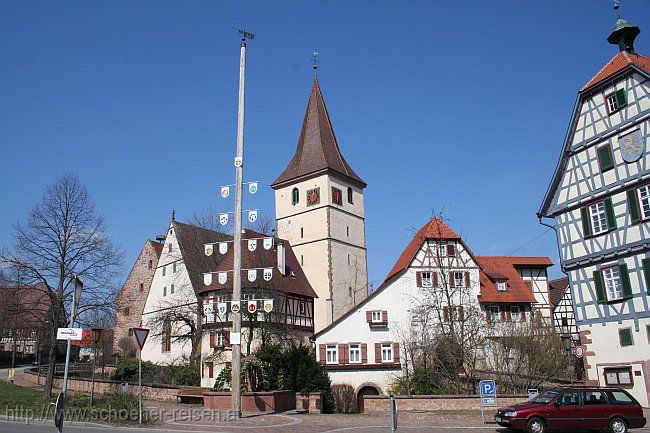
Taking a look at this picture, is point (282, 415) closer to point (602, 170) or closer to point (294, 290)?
point (602, 170)

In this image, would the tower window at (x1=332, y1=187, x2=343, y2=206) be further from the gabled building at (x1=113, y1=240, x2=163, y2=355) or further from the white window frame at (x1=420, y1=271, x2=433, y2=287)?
the gabled building at (x1=113, y1=240, x2=163, y2=355)

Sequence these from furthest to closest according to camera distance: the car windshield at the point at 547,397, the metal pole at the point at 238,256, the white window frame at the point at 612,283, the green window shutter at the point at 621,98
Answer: the green window shutter at the point at 621,98
the white window frame at the point at 612,283
the metal pole at the point at 238,256
the car windshield at the point at 547,397

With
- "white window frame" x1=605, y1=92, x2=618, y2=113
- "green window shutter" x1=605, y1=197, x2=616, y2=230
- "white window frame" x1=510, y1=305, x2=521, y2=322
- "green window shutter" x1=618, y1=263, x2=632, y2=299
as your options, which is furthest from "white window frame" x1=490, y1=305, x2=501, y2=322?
"white window frame" x1=605, y1=92, x2=618, y2=113

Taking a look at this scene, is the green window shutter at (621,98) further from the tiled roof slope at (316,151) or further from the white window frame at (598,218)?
the tiled roof slope at (316,151)

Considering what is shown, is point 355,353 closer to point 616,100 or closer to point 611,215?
point 611,215

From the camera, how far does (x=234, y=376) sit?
2123 centimetres

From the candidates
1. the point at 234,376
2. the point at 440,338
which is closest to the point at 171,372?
the point at 440,338

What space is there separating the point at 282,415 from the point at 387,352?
18768mm

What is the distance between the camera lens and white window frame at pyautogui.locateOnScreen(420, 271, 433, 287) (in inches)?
1685

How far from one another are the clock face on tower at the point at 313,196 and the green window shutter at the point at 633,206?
30.4 meters

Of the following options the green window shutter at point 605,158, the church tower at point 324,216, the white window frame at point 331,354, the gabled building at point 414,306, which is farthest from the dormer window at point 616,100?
the church tower at point 324,216

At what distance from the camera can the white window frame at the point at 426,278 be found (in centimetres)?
4280

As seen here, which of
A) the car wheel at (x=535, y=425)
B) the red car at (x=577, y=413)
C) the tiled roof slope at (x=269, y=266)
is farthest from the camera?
the tiled roof slope at (x=269, y=266)

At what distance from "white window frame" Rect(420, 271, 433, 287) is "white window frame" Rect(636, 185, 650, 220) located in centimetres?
1896
